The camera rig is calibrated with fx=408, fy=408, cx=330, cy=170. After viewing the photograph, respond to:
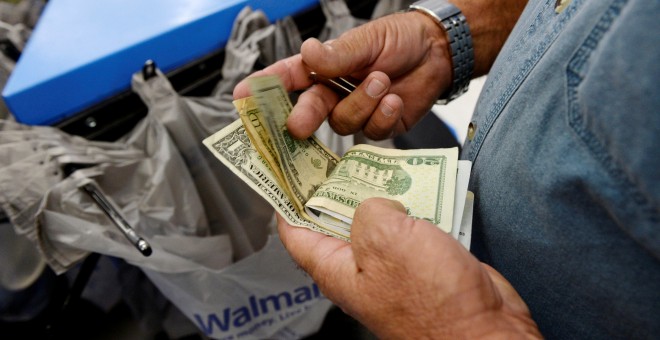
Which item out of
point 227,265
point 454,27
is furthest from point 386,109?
point 227,265

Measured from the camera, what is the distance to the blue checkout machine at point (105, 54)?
742mm

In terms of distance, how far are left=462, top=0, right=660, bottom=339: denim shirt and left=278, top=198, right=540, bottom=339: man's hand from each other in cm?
7

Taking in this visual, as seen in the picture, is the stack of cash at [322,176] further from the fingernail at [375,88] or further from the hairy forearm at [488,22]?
the hairy forearm at [488,22]

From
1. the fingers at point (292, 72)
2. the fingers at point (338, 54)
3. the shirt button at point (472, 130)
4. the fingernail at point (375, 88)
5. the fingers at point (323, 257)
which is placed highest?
the fingers at point (338, 54)

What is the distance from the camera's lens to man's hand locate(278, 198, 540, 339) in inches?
15.3

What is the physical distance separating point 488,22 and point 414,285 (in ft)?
2.00

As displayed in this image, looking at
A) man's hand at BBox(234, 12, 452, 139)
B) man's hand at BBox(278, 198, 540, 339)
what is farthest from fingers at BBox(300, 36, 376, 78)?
man's hand at BBox(278, 198, 540, 339)

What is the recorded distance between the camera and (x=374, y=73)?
2.23ft

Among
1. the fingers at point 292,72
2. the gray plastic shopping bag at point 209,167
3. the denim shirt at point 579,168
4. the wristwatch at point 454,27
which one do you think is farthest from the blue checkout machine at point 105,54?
the denim shirt at point 579,168

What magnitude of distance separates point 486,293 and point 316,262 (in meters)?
0.21

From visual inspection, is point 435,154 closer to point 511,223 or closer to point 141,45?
point 511,223

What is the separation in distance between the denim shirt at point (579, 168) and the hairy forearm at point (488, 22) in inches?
9.4

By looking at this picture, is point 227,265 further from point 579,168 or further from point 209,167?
point 579,168

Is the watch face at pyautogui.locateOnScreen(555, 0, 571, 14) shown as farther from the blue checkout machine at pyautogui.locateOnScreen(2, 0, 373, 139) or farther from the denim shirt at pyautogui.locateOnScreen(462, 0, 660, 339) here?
the blue checkout machine at pyautogui.locateOnScreen(2, 0, 373, 139)
